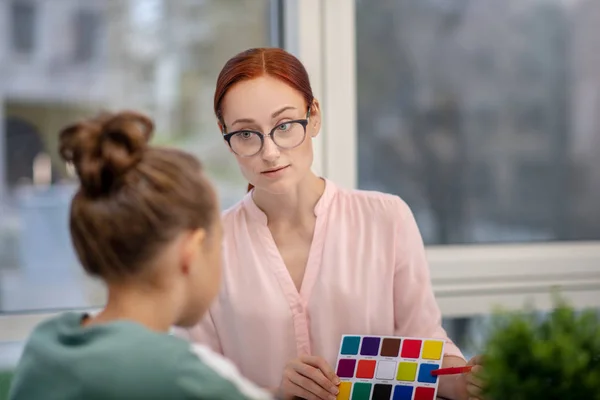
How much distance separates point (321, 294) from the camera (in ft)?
5.05

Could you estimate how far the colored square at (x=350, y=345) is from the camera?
4.44 ft

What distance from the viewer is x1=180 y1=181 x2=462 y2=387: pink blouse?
1.54 meters

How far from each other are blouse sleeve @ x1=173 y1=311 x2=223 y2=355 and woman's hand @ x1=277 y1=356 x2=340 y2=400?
0.23 meters

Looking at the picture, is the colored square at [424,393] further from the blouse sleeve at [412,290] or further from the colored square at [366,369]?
the blouse sleeve at [412,290]

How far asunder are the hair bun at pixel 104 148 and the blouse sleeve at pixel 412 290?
0.73 m

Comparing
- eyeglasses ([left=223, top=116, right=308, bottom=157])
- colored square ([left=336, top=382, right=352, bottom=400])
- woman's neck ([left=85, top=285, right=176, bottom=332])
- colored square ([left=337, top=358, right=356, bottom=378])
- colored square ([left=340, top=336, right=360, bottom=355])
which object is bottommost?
colored square ([left=336, top=382, right=352, bottom=400])

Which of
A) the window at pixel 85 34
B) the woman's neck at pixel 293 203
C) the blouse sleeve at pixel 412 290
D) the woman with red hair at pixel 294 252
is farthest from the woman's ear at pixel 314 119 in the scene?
the window at pixel 85 34

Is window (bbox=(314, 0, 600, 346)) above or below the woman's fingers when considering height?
above

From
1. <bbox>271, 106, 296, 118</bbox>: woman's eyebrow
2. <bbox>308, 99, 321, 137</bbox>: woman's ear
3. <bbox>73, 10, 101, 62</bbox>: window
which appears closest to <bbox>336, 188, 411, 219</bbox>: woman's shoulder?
<bbox>308, 99, 321, 137</bbox>: woman's ear

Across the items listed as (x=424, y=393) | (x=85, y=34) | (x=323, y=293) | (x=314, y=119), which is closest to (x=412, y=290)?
(x=323, y=293)

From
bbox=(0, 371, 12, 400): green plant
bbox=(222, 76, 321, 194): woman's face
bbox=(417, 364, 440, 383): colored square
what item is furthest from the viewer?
bbox=(0, 371, 12, 400): green plant

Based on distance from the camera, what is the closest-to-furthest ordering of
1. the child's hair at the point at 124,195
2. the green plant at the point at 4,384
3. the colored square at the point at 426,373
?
1. the child's hair at the point at 124,195
2. the colored square at the point at 426,373
3. the green plant at the point at 4,384

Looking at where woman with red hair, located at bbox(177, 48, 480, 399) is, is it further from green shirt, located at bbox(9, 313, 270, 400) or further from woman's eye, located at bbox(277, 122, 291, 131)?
green shirt, located at bbox(9, 313, 270, 400)

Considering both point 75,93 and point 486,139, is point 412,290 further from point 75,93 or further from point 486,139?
point 75,93
